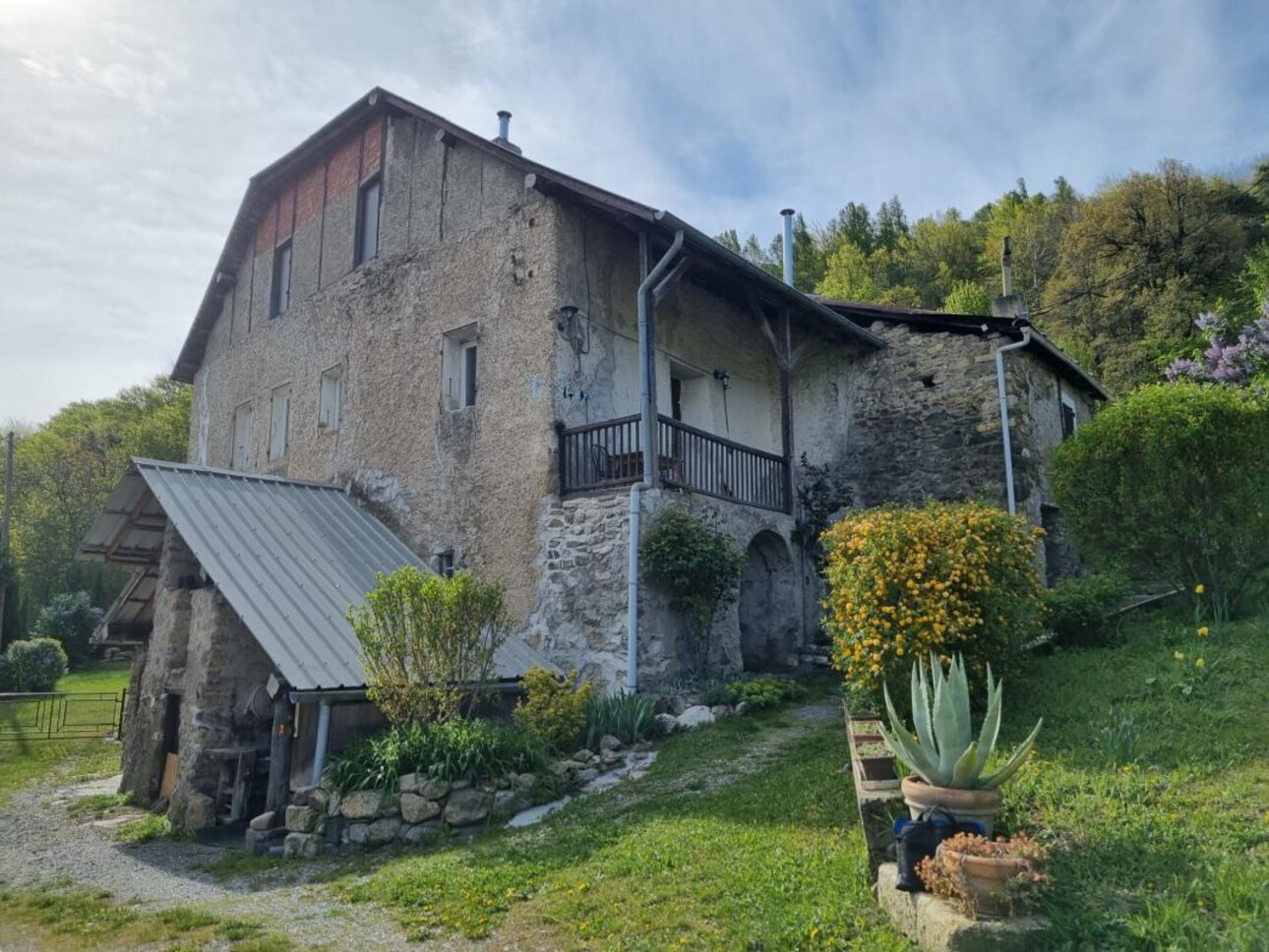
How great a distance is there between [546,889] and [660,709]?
4475mm

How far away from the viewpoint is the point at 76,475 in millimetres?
35625

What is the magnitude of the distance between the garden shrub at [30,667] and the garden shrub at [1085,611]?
79.7 feet

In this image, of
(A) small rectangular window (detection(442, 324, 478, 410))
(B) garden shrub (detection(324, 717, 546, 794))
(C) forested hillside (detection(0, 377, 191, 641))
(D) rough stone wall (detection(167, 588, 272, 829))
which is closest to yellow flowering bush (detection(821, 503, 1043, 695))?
(B) garden shrub (detection(324, 717, 546, 794))

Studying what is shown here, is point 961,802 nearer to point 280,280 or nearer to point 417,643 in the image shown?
point 417,643

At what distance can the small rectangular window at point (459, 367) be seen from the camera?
12.9 m

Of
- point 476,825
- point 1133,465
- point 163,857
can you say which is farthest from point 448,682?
point 1133,465

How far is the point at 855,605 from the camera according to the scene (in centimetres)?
698

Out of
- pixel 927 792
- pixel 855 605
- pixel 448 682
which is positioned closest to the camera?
pixel 927 792

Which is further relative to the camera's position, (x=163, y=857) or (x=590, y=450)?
(x=590, y=450)

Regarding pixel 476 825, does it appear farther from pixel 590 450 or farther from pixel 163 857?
pixel 590 450

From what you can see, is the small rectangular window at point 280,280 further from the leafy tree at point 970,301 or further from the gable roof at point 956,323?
the leafy tree at point 970,301

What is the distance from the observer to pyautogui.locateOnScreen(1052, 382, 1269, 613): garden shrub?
797cm

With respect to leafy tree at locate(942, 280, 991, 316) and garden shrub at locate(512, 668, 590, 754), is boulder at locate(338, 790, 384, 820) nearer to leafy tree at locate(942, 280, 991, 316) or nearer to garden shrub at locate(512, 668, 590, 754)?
garden shrub at locate(512, 668, 590, 754)

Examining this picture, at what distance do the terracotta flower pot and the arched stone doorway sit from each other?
8579 mm
